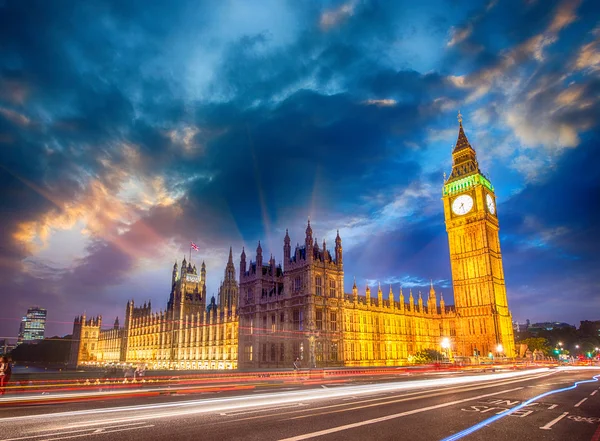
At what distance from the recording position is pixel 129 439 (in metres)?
10.3

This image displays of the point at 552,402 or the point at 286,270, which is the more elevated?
the point at 286,270

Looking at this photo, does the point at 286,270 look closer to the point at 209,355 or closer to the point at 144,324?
the point at 209,355

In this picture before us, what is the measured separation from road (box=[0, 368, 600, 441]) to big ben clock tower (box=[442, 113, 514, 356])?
68.4 metres

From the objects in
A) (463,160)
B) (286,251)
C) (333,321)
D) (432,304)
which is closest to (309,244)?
(286,251)

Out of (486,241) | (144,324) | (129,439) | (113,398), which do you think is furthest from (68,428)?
(144,324)

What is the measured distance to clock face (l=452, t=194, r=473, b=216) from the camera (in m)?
92.5

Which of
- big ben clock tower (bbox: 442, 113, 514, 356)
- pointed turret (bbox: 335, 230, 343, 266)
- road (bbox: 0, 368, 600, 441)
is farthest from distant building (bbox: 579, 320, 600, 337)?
road (bbox: 0, 368, 600, 441)

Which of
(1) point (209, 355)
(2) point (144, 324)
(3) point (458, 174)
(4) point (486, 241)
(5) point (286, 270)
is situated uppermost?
(3) point (458, 174)

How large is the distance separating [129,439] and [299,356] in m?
54.2

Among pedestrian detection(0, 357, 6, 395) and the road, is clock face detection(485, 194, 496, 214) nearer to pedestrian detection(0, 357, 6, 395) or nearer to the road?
the road

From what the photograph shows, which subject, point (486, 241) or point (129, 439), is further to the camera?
point (486, 241)

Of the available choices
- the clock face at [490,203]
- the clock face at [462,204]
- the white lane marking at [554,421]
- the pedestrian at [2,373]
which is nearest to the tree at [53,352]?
the clock face at [462,204]

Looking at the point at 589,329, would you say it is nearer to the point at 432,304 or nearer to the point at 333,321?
the point at 432,304

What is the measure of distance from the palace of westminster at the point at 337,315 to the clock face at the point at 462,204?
0.79ft
